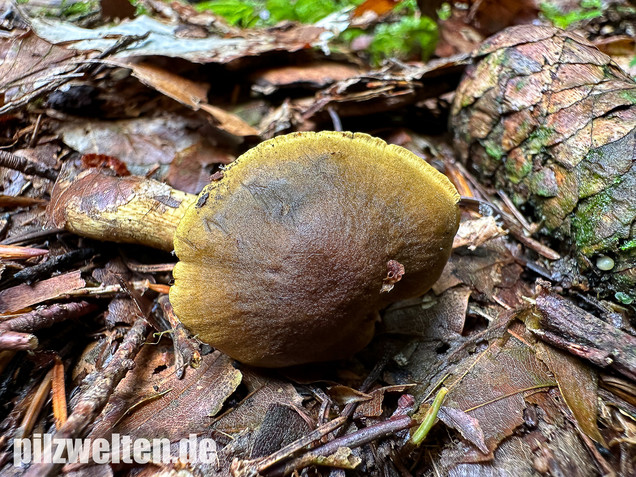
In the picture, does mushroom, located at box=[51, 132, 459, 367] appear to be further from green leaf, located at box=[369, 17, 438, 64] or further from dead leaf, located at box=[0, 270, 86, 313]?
green leaf, located at box=[369, 17, 438, 64]

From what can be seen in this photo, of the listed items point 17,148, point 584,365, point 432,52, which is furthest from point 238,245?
point 432,52

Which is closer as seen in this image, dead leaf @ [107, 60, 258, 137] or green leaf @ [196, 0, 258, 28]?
dead leaf @ [107, 60, 258, 137]

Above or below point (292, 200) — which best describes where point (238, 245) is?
below

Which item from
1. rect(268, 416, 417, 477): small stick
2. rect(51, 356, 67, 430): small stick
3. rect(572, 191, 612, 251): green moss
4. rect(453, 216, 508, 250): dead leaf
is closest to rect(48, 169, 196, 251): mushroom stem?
rect(51, 356, 67, 430): small stick

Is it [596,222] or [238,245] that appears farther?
[596,222]

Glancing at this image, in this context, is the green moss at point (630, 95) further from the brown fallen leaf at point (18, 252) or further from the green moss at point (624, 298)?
the brown fallen leaf at point (18, 252)

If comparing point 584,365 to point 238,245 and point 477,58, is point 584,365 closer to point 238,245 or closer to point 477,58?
point 238,245

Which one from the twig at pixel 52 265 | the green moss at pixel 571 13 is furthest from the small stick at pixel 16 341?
the green moss at pixel 571 13
